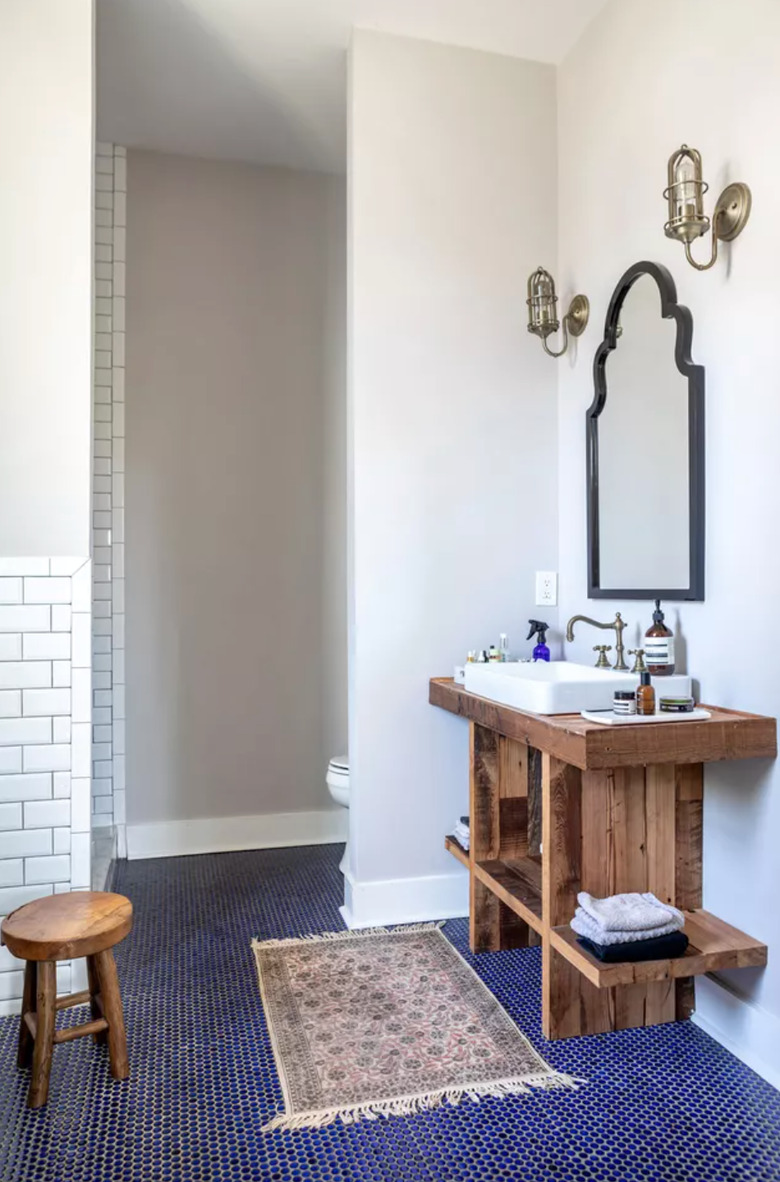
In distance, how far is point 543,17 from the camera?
2553 mm

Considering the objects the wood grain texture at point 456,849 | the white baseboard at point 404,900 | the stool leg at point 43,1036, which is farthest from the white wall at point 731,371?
the stool leg at point 43,1036

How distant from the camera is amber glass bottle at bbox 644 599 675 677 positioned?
1993 mm

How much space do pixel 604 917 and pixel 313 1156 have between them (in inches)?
29.0

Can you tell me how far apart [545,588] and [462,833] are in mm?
847

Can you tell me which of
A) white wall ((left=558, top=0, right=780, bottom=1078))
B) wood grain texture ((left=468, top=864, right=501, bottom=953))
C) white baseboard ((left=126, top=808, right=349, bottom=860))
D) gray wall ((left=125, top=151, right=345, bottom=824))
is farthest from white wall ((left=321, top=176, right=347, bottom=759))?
white wall ((left=558, top=0, right=780, bottom=1078))

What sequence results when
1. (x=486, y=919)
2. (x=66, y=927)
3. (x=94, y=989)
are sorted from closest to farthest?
(x=66, y=927), (x=94, y=989), (x=486, y=919)

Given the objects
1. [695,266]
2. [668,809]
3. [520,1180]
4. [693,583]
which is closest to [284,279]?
[695,266]

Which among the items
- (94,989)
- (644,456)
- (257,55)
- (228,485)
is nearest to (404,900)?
(94,989)

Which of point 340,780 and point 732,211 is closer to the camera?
point 732,211

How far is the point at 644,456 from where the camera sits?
7.44ft

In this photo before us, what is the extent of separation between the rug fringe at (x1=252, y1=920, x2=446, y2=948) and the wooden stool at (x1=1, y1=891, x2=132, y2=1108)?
629mm

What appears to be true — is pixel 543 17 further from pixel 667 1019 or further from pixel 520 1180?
pixel 520 1180

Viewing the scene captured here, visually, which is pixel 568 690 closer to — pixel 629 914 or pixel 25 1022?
pixel 629 914

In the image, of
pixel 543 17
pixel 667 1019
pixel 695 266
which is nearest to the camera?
pixel 695 266
